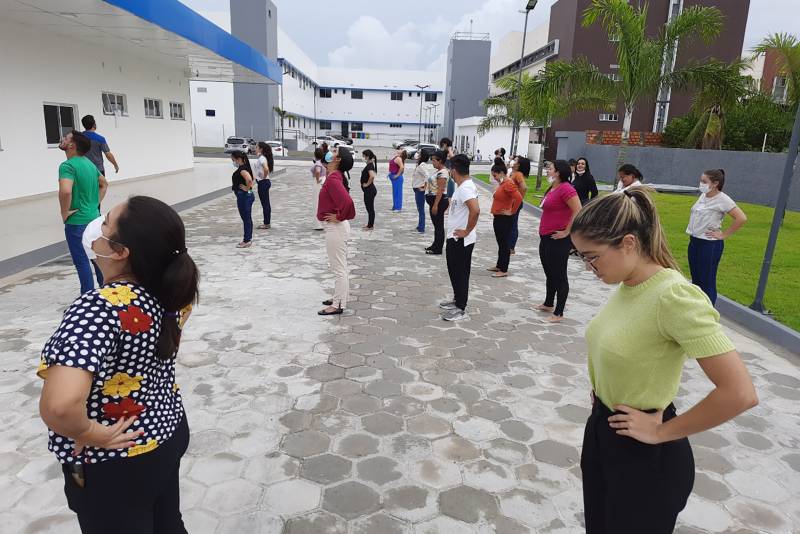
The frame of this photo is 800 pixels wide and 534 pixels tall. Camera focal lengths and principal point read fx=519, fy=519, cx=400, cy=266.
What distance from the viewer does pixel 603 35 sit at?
1298 inches

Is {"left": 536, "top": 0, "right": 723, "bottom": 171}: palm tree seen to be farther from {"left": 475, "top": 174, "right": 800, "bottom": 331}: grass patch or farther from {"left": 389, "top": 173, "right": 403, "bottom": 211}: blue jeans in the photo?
{"left": 389, "top": 173, "right": 403, "bottom": 211}: blue jeans

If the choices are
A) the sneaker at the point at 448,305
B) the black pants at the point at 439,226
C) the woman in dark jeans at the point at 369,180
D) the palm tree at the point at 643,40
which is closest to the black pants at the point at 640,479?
the sneaker at the point at 448,305

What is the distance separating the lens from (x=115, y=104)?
17.1 meters

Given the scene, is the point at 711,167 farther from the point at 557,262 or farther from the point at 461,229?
the point at 461,229

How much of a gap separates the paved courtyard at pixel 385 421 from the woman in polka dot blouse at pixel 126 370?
0.32 ft

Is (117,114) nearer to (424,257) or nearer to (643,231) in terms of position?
(424,257)

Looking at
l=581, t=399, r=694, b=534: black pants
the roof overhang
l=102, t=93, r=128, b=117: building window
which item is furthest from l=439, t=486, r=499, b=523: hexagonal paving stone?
l=102, t=93, r=128, b=117: building window

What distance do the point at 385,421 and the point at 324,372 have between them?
3.12 ft

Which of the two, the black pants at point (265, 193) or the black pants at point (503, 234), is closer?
the black pants at point (503, 234)

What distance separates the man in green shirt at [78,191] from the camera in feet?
16.3

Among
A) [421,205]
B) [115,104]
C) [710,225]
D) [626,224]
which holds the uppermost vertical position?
[115,104]

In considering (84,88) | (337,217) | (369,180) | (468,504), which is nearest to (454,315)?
(337,217)

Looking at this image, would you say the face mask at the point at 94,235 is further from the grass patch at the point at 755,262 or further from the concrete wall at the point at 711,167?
the concrete wall at the point at 711,167

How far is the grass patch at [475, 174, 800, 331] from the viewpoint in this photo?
6.75 meters
